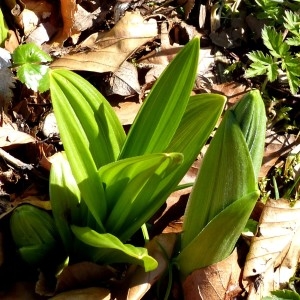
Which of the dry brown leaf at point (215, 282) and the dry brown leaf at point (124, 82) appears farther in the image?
the dry brown leaf at point (124, 82)

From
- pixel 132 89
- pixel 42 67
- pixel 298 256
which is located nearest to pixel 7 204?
pixel 42 67

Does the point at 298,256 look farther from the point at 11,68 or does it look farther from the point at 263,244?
the point at 11,68

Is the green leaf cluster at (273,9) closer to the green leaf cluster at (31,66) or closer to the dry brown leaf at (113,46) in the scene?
the dry brown leaf at (113,46)

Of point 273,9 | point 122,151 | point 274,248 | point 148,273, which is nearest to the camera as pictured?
point 122,151

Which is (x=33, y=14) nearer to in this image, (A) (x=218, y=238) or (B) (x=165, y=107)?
(B) (x=165, y=107)

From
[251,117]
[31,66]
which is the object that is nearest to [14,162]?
[31,66]

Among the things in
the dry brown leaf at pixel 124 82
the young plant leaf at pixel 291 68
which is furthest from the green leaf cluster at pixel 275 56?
the dry brown leaf at pixel 124 82
